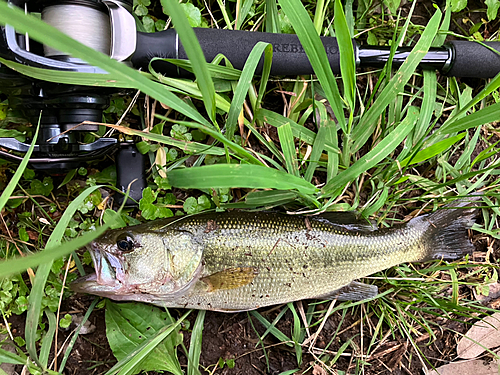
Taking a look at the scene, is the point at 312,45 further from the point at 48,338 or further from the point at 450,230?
the point at 48,338

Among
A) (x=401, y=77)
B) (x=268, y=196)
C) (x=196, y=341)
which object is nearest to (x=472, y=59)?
(x=401, y=77)

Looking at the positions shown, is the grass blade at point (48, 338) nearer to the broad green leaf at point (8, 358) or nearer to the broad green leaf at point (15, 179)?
the broad green leaf at point (8, 358)

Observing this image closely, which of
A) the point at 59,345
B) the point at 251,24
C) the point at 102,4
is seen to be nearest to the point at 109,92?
the point at 102,4

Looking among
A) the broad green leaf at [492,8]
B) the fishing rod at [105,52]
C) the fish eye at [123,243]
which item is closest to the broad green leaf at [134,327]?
the fish eye at [123,243]

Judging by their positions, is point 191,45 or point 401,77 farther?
point 401,77

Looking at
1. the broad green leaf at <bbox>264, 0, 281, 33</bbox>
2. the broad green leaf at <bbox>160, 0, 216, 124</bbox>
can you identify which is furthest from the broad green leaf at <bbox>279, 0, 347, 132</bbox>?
the broad green leaf at <bbox>160, 0, 216, 124</bbox>

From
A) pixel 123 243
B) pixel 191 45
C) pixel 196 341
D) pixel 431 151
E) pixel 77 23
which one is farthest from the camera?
pixel 196 341

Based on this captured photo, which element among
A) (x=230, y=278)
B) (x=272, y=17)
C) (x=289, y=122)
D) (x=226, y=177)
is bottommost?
(x=230, y=278)

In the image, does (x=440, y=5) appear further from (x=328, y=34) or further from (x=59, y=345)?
(x=59, y=345)
